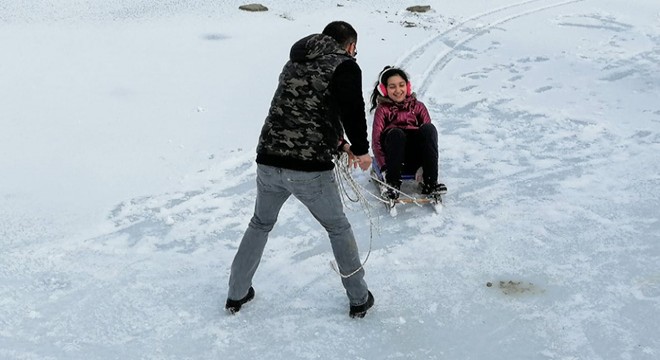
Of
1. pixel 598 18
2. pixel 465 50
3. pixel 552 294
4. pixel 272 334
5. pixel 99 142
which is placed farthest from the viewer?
pixel 598 18

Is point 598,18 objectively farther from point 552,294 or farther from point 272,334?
point 272,334

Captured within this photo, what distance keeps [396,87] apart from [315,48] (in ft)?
6.86

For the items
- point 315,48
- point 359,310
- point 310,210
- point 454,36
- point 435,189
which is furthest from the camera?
point 454,36

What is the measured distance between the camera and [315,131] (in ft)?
11.8

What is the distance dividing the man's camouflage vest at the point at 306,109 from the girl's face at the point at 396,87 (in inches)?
74.0

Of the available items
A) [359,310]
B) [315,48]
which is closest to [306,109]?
[315,48]

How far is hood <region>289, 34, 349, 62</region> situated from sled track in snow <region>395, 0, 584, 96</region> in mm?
4512

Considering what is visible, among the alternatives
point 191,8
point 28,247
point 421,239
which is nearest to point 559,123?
point 421,239

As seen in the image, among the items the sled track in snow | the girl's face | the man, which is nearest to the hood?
the man

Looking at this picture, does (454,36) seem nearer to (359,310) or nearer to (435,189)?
(435,189)

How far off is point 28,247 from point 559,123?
480cm

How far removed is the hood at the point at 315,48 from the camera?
11.4ft

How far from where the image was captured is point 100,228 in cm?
503


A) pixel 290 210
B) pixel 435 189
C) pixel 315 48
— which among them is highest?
pixel 315 48
